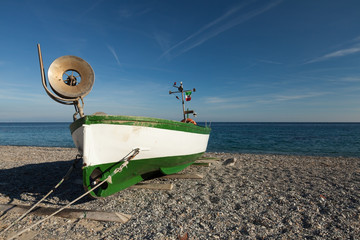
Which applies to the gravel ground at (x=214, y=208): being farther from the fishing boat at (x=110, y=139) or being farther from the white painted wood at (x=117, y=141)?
the white painted wood at (x=117, y=141)

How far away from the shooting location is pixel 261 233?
3.55 metres

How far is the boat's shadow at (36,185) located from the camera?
18.3 feet

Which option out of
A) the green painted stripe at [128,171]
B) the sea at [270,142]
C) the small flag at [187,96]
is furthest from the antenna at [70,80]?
the sea at [270,142]

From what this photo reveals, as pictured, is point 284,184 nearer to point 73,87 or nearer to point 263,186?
point 263,186

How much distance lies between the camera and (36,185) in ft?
21.9

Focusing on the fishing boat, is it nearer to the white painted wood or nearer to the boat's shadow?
the white painted wood

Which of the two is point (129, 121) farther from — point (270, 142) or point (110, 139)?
point (270, 142)

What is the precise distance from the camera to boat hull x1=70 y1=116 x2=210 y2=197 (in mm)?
4496

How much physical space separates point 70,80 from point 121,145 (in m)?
2.74

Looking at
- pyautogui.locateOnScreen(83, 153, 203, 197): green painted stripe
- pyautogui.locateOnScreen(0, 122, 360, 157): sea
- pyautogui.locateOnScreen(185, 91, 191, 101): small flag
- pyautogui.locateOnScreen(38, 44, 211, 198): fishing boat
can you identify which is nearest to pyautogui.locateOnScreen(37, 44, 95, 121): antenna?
pyautogui.locateOnScreen(38, 44, 211, 198): fishing boat

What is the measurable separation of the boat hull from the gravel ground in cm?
69

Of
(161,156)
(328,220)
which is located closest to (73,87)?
(161,156)

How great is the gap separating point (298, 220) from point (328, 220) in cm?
63

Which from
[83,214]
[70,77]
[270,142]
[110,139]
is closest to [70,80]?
[70,77]
